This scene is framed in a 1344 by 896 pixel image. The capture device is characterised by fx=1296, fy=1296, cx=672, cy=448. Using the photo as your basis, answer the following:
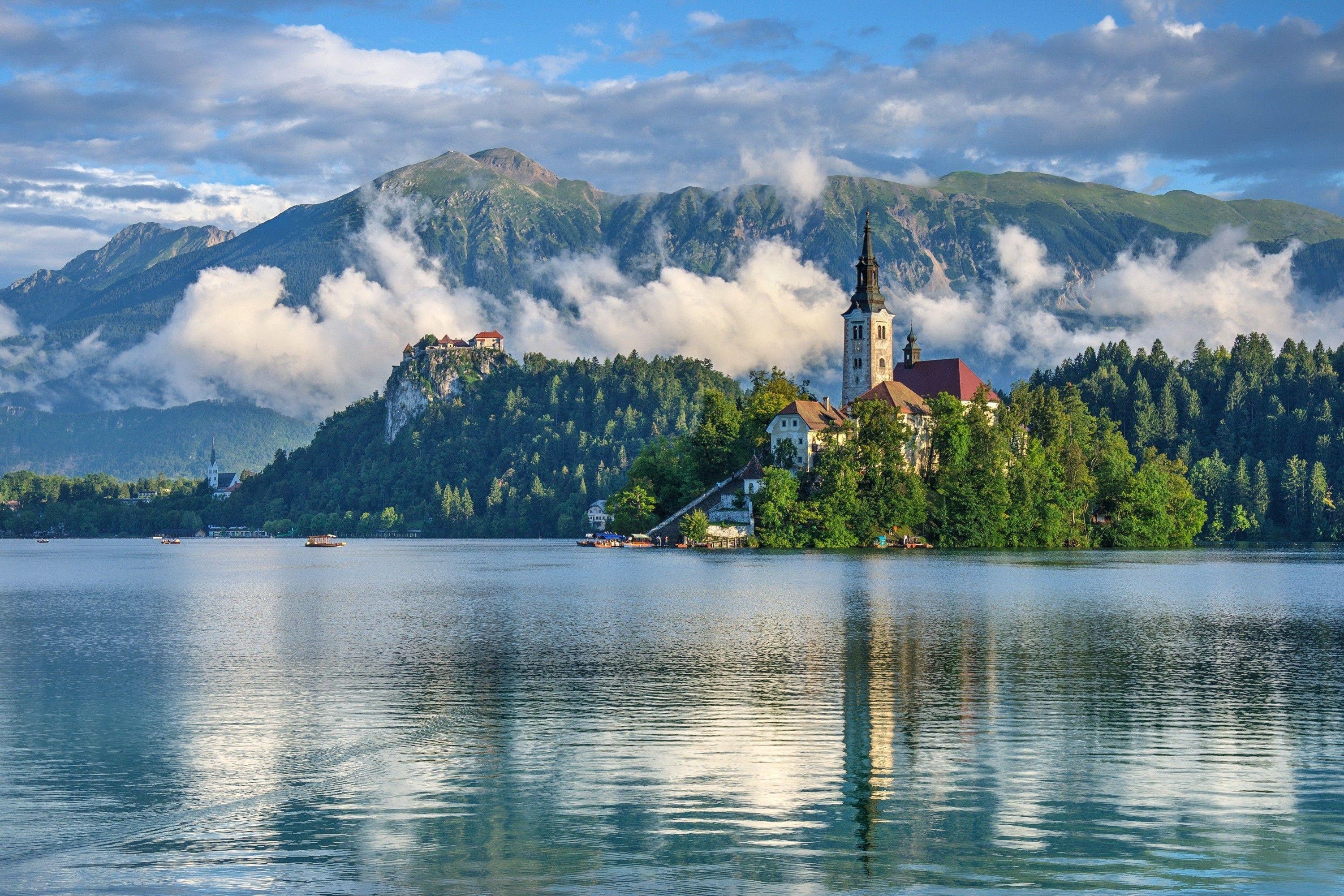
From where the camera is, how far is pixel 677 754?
2989 centimetres

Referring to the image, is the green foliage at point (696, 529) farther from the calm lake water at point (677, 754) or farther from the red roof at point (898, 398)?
the calm lake water at point (677, 754)

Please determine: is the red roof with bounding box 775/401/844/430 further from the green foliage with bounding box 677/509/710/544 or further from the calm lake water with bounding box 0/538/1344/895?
the calm lake water with bounding box 0/538/1344/895

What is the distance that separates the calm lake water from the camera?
2083 centimetres

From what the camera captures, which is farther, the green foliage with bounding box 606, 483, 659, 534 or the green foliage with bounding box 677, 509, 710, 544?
the green foliage with bounding box 606, 483, 659, 534

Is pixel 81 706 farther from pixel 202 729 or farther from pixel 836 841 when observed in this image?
pixel 836 841

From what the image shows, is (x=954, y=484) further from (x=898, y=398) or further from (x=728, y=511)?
(x=728, y=511)

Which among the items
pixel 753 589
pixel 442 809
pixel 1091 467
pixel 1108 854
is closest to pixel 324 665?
pixel 442 809

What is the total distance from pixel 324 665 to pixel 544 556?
119 meters

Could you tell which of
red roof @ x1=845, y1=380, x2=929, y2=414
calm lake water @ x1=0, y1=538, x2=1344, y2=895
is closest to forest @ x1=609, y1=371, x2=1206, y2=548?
red roof @ x1=845, y1=380, x2=929, y2=414

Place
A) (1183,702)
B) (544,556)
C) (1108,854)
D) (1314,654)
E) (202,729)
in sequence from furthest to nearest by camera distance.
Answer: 1. (544,556)
2. (1314,654)
3. (1183,702)
4. (202,729)
5. (1108,854)

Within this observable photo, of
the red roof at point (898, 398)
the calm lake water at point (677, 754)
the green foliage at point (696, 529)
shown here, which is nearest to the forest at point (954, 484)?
the red roof at point (898, 398)

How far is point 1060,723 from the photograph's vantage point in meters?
34.2

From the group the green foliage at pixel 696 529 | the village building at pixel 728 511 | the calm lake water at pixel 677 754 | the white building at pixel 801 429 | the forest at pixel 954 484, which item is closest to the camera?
the calm lake water at pixel 677 754

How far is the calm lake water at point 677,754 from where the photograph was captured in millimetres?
20828
